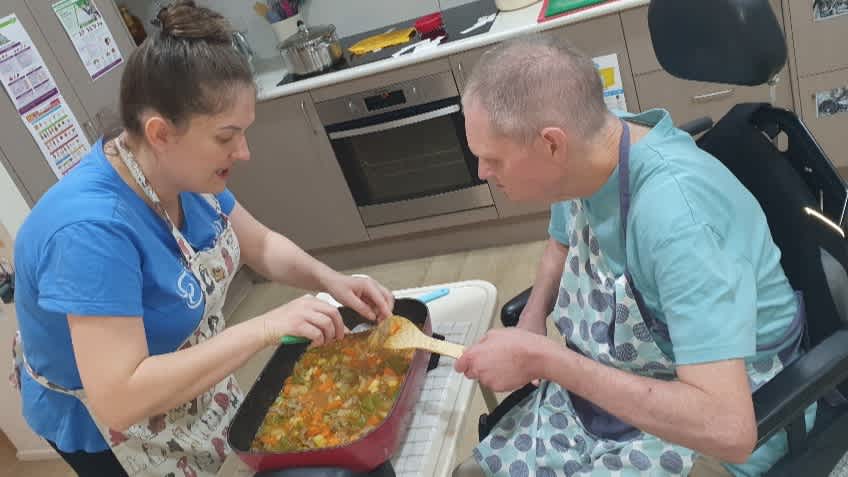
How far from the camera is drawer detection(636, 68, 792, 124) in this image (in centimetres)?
274

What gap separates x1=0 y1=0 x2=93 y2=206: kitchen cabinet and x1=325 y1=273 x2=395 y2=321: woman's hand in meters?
1.65

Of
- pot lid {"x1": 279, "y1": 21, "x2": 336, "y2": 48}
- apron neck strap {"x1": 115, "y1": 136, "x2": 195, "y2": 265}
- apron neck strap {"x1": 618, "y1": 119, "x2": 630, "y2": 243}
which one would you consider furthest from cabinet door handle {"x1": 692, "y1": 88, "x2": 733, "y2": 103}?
apron neck strap {"x1": 115, "y1": 136, "x2": 195, "y2": 265}

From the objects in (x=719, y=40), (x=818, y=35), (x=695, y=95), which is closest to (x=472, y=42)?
(x=695, y=95)

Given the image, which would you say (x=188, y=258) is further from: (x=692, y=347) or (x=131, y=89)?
(x=692, y=347)

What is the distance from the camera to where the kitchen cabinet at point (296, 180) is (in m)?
3.25

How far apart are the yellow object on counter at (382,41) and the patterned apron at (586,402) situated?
2.00 m

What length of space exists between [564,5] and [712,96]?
26.4 inches

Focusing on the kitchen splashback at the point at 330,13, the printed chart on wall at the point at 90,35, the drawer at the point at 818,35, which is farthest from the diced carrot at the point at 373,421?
the kitchen splashback at the point at 330,13

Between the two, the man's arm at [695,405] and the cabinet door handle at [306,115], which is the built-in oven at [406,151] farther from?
the man's arm at [695,405]

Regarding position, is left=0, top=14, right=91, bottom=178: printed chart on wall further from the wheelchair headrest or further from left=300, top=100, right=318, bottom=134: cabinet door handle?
the wheelchair headrest

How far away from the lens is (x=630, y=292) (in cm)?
120

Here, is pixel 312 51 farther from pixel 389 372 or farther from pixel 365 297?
pixel 389 372

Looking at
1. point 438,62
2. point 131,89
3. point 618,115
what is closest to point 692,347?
point 618,115

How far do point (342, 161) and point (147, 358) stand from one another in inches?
87.1
